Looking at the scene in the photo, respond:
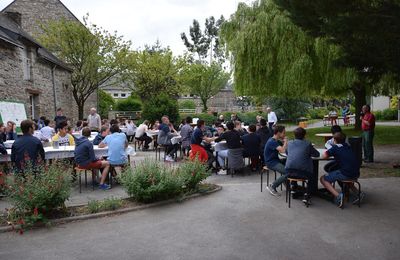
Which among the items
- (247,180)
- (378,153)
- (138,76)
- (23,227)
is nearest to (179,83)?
(138,76)

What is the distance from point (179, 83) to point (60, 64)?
50.5 feet

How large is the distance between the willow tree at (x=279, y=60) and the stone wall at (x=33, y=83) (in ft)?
35.3

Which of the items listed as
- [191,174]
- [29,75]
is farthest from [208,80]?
[191,174]

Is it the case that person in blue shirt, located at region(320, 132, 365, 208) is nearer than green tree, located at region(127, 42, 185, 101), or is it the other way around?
person in blue shirt, located at region(320, 132, 365, 208)

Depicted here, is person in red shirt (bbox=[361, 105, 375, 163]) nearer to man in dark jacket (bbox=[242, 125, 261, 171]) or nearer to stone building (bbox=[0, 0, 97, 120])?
man in dark jacket (bbox=[242, 125, 261, 171])

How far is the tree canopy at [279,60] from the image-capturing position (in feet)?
54.3

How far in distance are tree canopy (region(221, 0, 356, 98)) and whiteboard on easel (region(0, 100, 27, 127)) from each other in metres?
10.4

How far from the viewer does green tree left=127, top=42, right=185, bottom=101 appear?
118ft

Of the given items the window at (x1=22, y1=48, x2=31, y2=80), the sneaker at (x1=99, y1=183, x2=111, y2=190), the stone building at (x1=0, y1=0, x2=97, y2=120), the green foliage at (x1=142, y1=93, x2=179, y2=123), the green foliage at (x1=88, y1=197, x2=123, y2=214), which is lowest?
the sneaker at (x1=99, y1=183, x2=111, y2=190)

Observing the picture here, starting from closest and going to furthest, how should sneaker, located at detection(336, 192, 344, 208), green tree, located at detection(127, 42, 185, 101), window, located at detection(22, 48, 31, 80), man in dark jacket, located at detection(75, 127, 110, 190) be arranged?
sneaker, located at detection(336, 192, 344, 208), man in dark jacket, located at detection(75, 127, 110, 190), window, located at detection(22, 48, 31, 80), green tree, located at detection(127, 42, 185, 101)

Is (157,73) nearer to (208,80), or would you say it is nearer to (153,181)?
(208,80)

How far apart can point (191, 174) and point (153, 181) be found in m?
0.94

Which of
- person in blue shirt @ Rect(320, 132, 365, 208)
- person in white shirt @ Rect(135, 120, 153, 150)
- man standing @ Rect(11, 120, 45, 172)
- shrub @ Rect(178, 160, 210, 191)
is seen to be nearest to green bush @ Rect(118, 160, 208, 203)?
shrub @ Rect(178, 160, 210, 191)

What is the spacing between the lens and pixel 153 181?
674cm
